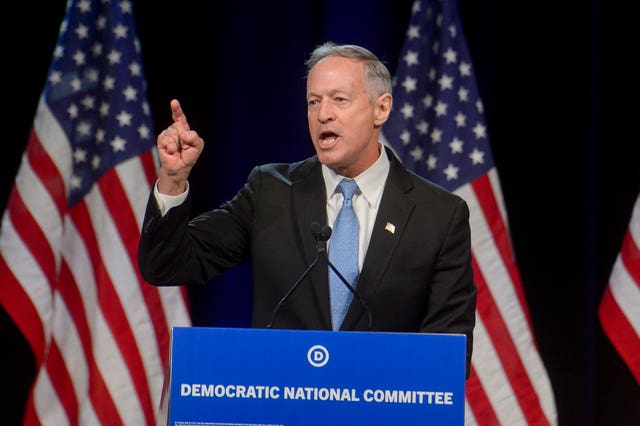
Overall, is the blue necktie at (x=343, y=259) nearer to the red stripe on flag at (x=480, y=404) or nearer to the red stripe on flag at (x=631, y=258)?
the red stripe on flag at (x=480, y=404)

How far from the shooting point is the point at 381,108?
231 centimetres

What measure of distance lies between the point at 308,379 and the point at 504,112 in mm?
2594

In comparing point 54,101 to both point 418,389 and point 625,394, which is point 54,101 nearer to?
point 418,389

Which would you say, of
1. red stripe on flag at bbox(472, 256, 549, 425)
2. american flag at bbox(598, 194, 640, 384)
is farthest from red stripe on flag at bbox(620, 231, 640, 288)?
red stripe on flag at bbox(472, 256, 549, 425)

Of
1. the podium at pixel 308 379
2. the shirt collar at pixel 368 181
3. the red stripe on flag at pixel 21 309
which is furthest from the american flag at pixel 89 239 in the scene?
the podium at pixel 308 379

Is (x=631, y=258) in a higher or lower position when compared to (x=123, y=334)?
higher

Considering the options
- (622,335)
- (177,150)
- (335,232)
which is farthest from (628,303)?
(177,150)

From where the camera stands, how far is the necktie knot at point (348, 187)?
2.22 m

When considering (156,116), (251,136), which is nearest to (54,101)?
(156,116)

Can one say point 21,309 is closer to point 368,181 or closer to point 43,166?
point 43,166

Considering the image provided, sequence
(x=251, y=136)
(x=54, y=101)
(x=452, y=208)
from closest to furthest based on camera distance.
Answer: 1. (x=452, y=208)
2. (x=54, y=101)
3. (x=251, y=136)

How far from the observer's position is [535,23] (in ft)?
12.4

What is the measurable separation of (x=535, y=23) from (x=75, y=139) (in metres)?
2.08

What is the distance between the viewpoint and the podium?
1486 mm
